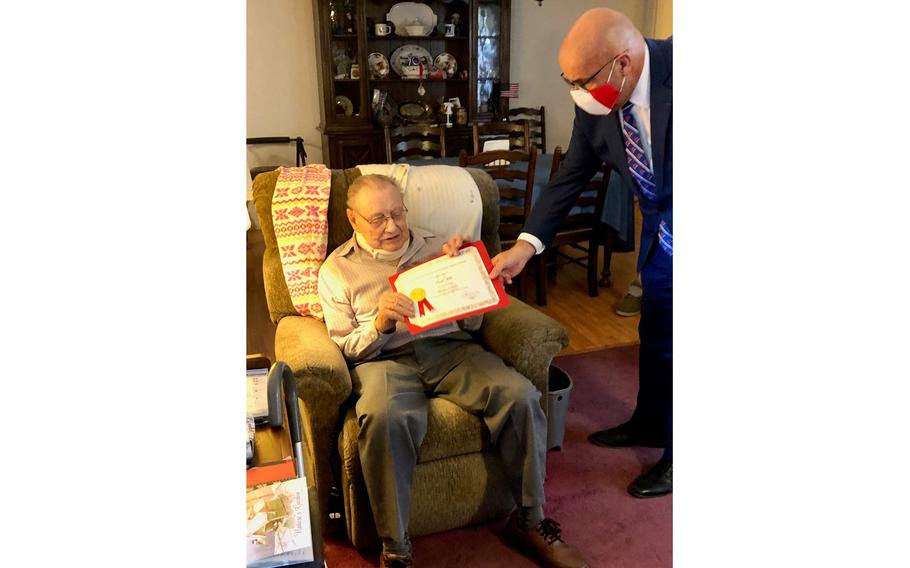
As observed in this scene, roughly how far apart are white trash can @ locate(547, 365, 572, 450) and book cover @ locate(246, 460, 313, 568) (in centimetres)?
96

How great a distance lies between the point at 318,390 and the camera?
58.6 inches

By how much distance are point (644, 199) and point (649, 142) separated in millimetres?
152

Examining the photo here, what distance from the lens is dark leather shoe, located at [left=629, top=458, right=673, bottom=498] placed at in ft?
5.84

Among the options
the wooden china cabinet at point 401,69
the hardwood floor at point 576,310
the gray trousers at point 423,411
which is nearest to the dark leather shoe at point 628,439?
the gray trousers at point 423,411

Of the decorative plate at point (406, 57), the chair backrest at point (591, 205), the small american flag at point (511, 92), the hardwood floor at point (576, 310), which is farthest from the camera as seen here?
the small american flag at point (511, 92)

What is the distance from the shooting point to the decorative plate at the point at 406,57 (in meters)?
4.65

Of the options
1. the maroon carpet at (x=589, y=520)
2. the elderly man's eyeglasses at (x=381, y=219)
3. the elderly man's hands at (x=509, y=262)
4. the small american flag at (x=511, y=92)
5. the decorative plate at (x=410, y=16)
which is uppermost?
the decorative plate at (x=410, y=16)

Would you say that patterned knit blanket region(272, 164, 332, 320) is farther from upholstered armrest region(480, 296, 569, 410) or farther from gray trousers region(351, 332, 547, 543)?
upholstered armrest region(480, 296, 569, 410)

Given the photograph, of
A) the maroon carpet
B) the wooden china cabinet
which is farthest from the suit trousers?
the wooden china cabinet

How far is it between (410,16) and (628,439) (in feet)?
11.6

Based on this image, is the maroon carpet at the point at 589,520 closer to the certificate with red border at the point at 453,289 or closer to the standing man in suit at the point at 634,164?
the standing man in suit at the point at 634,164

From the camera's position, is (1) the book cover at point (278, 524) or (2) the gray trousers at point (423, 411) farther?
(2) the gray trousers at point (423, 411)

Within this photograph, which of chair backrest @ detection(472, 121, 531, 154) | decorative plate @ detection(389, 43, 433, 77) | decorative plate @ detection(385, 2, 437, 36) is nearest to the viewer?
chair backrest @ detection(472, 121, 531, 154)
